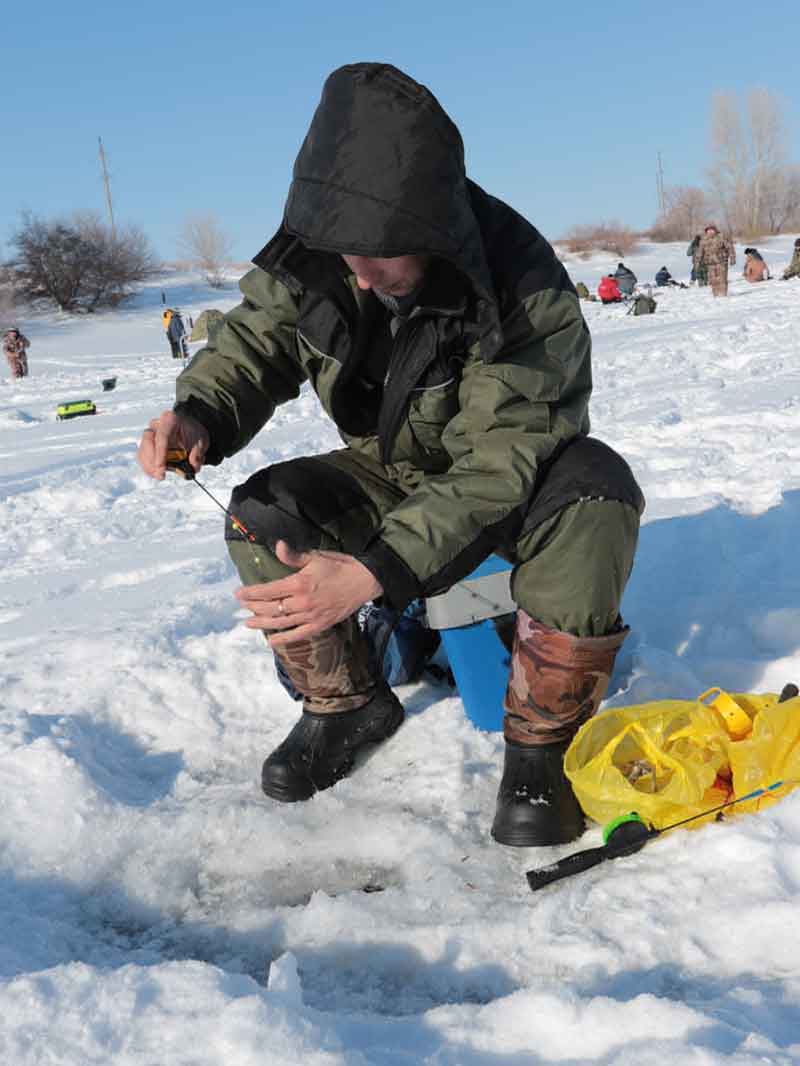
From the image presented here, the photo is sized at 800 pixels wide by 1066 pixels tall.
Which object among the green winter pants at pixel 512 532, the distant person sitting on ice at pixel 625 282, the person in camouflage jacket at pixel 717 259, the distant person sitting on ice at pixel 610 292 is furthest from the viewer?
the distant person sitting on ice at pixel 625 282

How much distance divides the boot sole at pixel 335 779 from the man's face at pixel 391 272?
1.05 metres

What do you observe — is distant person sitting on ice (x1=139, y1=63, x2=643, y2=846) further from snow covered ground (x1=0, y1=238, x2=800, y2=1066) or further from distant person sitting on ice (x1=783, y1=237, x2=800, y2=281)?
distant person sitting on ice (x1=783, y1=237, x2=800, y2=281)

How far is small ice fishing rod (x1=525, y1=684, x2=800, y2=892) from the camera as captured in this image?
5.77ft

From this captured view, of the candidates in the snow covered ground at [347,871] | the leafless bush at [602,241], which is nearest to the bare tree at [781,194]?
the leafless bush at [602,241]

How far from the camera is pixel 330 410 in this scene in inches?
88.3

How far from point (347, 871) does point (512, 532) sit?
0.73 m

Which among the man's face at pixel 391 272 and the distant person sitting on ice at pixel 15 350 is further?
the distant person sitting on ice at pixel 15 350

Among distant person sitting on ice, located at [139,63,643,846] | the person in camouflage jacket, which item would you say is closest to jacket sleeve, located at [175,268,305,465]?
distant person sitting on ice, located at [139,63,643,846]

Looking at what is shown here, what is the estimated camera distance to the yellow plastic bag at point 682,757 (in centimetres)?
181

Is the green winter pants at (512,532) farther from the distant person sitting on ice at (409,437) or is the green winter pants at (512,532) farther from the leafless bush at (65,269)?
the leafless bush at (65,269)

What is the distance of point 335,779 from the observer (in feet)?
7.43

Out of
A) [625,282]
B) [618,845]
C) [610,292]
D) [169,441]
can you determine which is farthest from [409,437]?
[625,282]

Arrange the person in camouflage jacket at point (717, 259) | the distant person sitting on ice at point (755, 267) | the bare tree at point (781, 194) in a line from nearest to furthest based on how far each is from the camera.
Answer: the person in camouflage jacket at point (717, 259), the distant person sitting on ice at point (755, 267), the bare tree at point (781, 194)

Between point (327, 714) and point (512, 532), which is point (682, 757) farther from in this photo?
point (327, 714)
